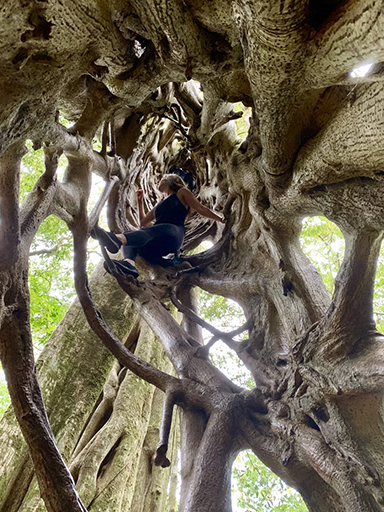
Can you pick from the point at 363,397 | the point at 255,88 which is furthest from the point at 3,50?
the point at 363,397

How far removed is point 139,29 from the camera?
2.01 metres

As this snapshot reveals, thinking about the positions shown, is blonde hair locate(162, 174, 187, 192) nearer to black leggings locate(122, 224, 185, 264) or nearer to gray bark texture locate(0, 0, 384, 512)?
black leggings locate(122, 224, 185, 264)

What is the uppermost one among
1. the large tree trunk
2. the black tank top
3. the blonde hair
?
the blonde hair

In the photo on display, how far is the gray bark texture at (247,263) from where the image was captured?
145 cm

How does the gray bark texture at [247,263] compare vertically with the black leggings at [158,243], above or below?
below

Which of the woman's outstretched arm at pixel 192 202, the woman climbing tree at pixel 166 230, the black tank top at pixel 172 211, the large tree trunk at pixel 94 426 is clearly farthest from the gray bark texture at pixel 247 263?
the black tank top at pixel 172 211

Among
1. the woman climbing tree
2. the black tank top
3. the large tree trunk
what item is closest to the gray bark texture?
the large tree trunk

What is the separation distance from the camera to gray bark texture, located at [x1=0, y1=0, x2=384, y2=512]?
1450mm

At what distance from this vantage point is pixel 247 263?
3.38 m

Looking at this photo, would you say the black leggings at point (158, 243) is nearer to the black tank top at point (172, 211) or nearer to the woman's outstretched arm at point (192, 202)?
the black tank top at point (172, 211)

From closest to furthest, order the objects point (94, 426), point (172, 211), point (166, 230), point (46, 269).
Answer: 1. point (94, 426)
2. point (166, 230)
3. point (172, 211)
4. point (46, 269)

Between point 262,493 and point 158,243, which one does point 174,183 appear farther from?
point 262,493

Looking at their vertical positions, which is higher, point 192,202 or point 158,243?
point 192,202

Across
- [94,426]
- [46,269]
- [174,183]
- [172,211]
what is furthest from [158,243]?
[46,269]
